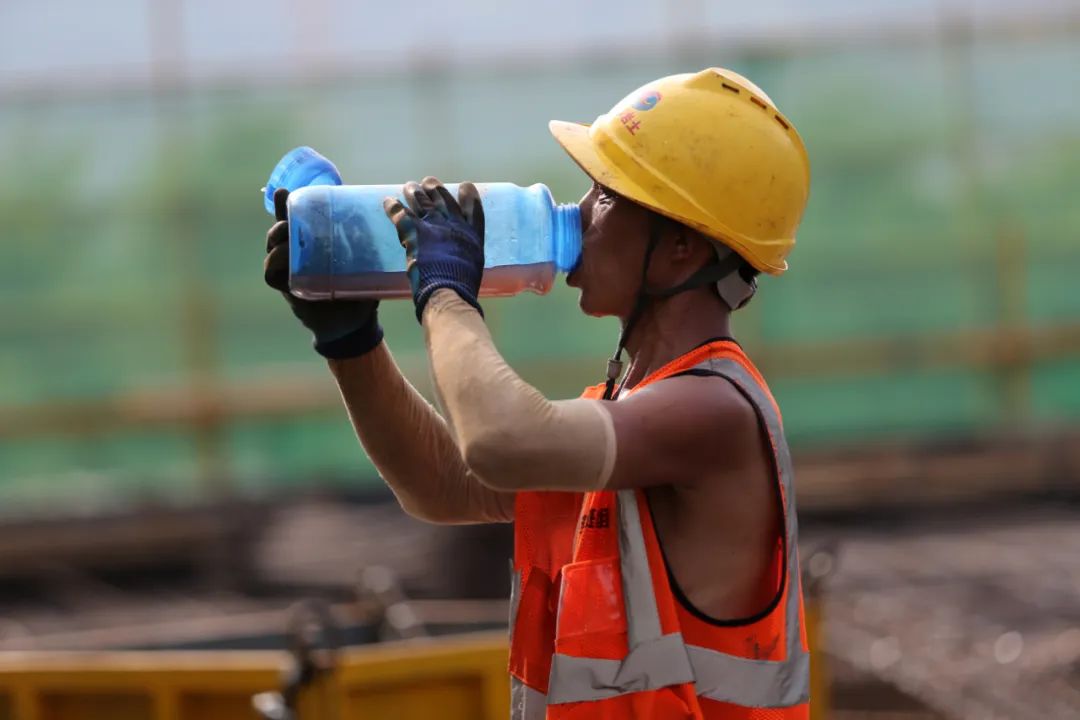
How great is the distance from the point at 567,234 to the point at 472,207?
27 cm

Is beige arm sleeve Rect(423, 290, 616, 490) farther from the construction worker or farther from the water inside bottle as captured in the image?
the water inside bottle

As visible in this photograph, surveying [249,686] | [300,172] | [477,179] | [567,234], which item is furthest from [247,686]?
[477,179]

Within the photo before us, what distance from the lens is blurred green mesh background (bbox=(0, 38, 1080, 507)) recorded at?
520 inches

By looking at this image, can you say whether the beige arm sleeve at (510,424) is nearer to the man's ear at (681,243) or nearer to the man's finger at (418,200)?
the man's finger at (418,200)

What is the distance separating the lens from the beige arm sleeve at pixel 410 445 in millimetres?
3512

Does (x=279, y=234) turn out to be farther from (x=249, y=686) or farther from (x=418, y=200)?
(x=249, y=686)

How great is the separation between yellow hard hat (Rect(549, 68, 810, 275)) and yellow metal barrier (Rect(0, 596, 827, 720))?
257 centimetres

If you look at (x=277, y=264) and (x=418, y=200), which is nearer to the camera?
(x=418, y=200)

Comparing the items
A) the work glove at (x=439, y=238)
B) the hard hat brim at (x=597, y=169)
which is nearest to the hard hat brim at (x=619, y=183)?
the hard hat brim at (x=597, y=169)

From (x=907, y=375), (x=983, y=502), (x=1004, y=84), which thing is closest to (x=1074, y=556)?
(x=983, y=502)

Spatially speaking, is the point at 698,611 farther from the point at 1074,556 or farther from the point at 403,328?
the point at 403,328

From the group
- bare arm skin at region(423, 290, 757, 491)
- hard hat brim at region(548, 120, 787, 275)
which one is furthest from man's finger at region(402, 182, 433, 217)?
hard hat brim at region(548, 120, 787, 275)

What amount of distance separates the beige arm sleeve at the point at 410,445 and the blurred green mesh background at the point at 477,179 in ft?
31.8

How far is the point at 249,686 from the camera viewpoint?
212 inches
